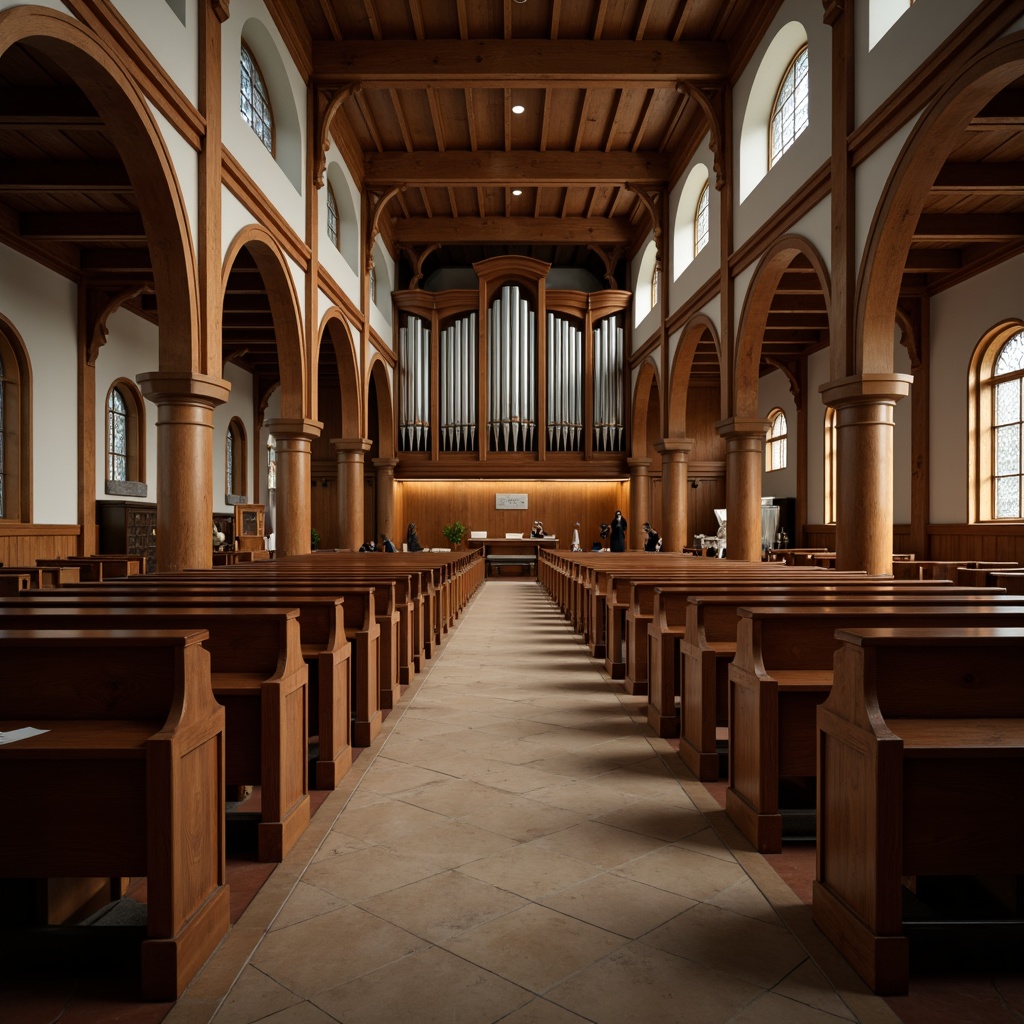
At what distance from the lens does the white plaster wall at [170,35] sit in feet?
20.4

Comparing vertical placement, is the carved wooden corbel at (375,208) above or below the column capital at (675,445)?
above

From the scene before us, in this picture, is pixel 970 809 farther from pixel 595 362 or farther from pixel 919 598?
pixel 595 362

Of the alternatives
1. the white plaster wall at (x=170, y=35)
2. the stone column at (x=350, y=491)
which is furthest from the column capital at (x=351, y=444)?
the white plaster wall at (x=170, y=35)

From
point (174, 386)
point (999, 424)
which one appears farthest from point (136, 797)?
point (999, 424)

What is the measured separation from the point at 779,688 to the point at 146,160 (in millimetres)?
6299

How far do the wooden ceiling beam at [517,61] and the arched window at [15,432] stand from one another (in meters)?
5.43

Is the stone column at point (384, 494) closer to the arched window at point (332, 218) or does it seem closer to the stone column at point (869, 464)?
the arched window at point (332, 218)

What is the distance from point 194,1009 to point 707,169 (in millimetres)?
13407

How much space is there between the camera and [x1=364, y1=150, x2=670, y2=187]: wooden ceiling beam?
14688 mm

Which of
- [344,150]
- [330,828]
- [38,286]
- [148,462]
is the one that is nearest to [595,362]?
[344,150]

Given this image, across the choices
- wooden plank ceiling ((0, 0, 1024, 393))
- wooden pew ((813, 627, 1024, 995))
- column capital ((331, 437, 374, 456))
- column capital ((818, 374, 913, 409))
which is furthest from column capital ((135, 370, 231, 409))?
column capital ((331, 437, 374, 456))

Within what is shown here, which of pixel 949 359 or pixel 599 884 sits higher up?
pixel 949 359

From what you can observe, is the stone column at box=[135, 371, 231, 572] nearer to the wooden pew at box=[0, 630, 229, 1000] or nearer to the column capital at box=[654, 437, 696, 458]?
the wooden pew at box=[0, 630, 229, 1000]

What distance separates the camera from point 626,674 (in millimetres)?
6211
